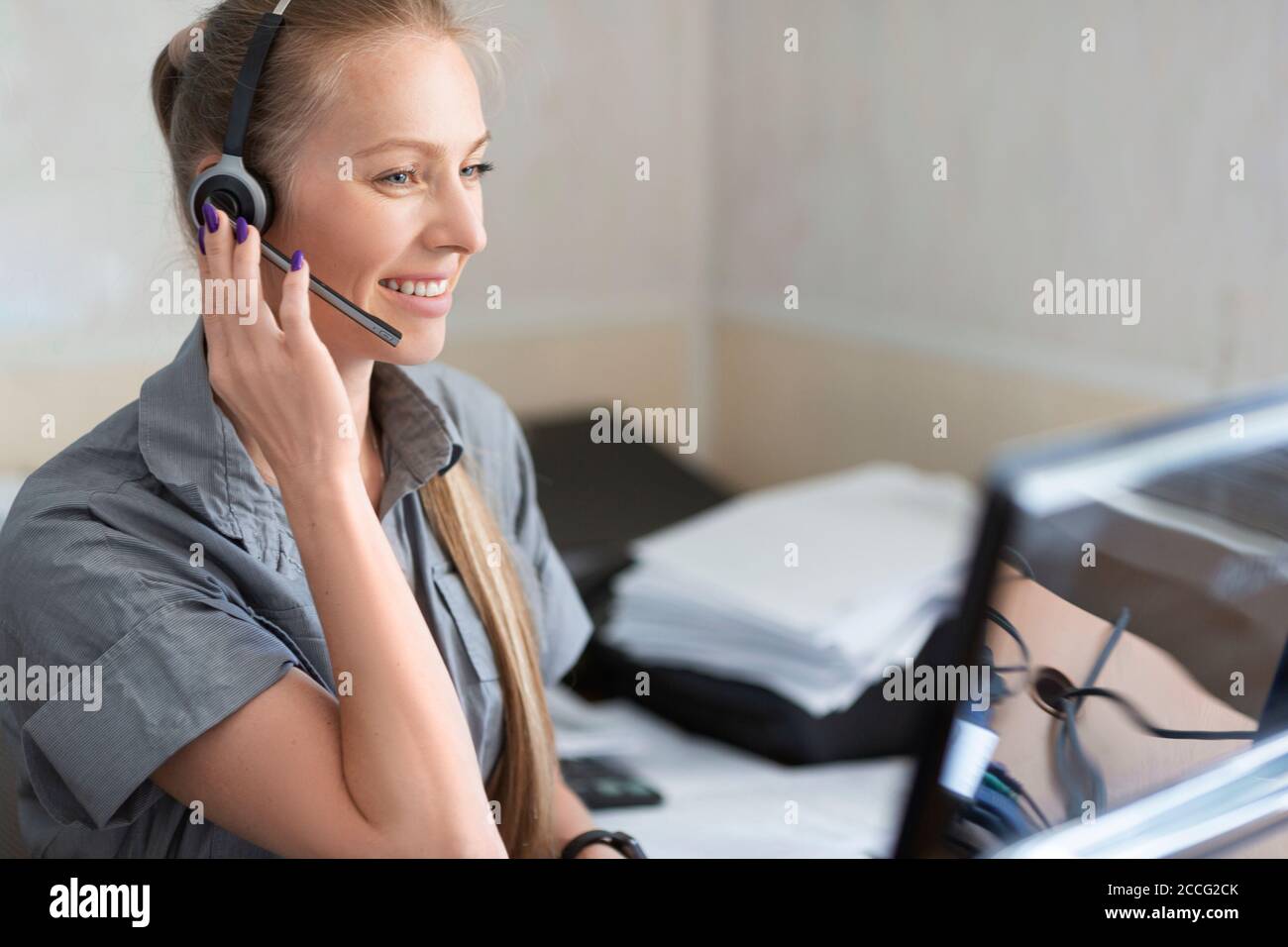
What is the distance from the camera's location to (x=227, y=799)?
29.7 inches

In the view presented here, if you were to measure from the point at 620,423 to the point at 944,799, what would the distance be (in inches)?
65.7

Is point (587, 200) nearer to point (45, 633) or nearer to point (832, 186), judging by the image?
point (832, 186)

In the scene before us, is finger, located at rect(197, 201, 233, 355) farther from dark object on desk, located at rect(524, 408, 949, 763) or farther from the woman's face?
dark object on desk, located at rect(524, 408, 949, 763)

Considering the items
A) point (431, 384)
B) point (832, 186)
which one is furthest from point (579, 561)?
point (832, 186)

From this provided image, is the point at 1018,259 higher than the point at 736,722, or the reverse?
the point at 1018,259

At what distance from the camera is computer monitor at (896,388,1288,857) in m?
0.52

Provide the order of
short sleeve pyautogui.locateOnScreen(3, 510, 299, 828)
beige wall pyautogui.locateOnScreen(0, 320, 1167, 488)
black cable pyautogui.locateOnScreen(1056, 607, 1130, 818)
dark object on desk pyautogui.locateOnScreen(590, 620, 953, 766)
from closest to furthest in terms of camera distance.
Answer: black cable pyautogui.locateOnScreen(1056, 607, 1130, 818) < short sleeve pyautogui.locateOnScreen(3, 510, 299, 828) < dark object on desk pyautogui.locateOnScreen(590, 620, 953, 766) < beige wall pyautogui.locateOnScreen(0, 320, 1167, 488)

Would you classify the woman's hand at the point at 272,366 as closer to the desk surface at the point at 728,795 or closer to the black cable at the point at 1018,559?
the black cable at the point at 1018,559

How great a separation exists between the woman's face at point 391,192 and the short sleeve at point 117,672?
0.19 meters

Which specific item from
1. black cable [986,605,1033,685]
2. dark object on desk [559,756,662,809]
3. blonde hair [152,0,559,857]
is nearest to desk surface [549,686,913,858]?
dark object on desk [559,756,662,809]

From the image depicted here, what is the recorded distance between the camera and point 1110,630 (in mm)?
643

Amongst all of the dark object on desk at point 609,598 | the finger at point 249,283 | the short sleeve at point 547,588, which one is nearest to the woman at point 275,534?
the finger at point 249,283

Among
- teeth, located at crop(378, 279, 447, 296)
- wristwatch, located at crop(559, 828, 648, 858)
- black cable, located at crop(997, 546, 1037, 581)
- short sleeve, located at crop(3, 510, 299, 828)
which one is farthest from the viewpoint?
wristwatch, located at crop(559, 828, 648, 858)

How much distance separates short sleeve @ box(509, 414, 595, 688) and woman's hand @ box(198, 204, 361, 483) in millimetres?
330
